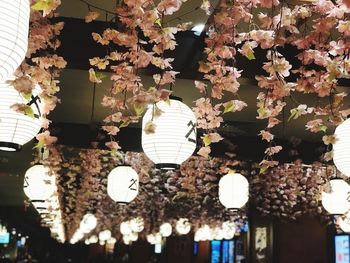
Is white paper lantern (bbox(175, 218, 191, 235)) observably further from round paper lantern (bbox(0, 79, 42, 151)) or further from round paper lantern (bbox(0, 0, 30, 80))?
round paper lantern (bbox(0, 0, 30, 80))

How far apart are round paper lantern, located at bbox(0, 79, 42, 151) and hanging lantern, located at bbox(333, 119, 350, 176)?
102 inches

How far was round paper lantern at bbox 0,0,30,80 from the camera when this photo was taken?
2316 mm

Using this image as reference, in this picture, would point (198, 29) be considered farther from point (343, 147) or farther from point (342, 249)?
point (342, 249)

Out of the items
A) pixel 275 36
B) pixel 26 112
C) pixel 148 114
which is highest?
pixel 275 36

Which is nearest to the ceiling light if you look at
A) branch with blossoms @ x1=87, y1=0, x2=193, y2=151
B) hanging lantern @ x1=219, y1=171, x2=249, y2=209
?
branch with blossoms @ x1=87, y1=0, x2=193, y2=151

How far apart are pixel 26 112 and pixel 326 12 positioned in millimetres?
2272

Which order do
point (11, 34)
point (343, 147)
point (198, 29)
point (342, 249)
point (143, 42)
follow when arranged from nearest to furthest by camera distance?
point (11, 34), point (143, 42), point (343, 147), point (198, 29), point (342, 249)

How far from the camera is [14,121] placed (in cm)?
385

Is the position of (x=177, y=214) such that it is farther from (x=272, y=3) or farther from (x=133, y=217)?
(x=272, y=3)

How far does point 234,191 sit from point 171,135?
371 cm

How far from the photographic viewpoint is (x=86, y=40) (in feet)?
18.3

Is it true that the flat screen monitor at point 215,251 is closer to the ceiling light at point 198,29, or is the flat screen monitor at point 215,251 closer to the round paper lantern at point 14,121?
the ceiling light at point 198,29

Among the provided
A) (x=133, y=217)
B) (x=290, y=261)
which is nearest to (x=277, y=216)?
(x=290, y=261)

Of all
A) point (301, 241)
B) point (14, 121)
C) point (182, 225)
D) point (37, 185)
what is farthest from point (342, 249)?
point (14, 121)
